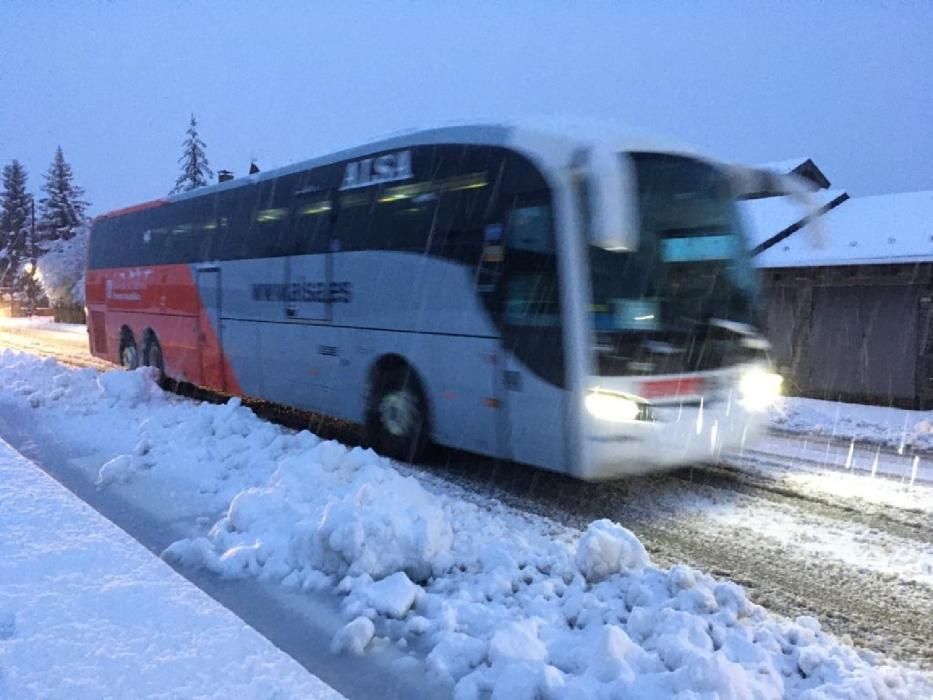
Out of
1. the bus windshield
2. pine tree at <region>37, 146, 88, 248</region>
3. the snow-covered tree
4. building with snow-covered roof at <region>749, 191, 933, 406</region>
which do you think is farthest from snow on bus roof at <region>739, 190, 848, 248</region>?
pine tree at <region>37, 146, 88, 248</region>

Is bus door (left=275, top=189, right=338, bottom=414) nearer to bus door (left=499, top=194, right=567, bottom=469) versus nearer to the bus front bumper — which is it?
bus door (left=499, top=194, right=567, bottom=469)

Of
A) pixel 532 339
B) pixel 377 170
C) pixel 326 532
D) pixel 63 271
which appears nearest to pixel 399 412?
pixel 532 339

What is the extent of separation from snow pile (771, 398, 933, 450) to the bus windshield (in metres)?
5.01

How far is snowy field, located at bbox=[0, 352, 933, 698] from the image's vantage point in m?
3.35

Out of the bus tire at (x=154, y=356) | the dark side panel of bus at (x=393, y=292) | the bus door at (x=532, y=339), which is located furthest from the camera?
the bus tire at (x=154, y=356)

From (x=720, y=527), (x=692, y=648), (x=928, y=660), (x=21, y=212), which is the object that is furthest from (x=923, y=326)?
(x=21, y=212)

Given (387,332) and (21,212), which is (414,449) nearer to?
(387,332)

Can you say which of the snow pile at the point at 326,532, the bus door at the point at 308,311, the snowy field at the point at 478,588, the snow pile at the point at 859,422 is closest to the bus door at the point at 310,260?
the bus door at the point at 308,311

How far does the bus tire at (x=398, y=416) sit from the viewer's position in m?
7.86

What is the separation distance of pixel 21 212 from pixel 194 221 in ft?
258

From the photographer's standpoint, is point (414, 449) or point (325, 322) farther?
point (325, 322)

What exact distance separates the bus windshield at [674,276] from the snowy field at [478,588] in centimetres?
165

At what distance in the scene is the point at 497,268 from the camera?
6.70m

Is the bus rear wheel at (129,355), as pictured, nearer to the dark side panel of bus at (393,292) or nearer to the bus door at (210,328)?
the dark side panel of bus at (393,292)
